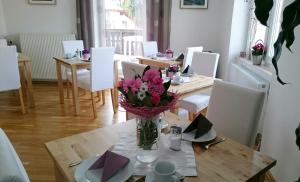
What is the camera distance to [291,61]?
5.94ft

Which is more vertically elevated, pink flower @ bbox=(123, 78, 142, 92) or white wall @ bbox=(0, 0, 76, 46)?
white wall @ bbox=(0, 0, 76, 46)

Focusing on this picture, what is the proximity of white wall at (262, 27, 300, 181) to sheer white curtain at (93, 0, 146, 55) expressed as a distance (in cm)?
317

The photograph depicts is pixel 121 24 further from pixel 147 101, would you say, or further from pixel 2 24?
pixel 147 101

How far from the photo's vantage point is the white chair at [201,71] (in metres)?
2.61

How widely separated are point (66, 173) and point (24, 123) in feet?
8.19

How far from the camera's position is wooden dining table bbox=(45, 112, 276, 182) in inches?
39.6

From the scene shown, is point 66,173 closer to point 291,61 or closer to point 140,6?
point 291,61

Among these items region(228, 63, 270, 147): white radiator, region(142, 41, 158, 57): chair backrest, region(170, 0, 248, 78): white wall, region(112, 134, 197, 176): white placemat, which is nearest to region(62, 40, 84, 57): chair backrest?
region(142, 41, 158, 57): chair backrest

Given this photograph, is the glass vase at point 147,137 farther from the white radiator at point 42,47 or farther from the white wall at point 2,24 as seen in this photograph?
the white wall at point 2,24

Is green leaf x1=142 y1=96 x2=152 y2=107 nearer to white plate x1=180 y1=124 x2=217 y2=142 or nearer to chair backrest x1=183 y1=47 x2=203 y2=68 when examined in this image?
white plate x1=180 y1=124 x2=217 y2=142

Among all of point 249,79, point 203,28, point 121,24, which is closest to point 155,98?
point 249,79

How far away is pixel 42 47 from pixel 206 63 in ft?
10.2

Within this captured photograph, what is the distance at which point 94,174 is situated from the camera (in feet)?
3.18

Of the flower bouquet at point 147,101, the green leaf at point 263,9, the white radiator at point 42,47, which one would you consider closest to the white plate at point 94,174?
the flower bouquet at point 147,101
